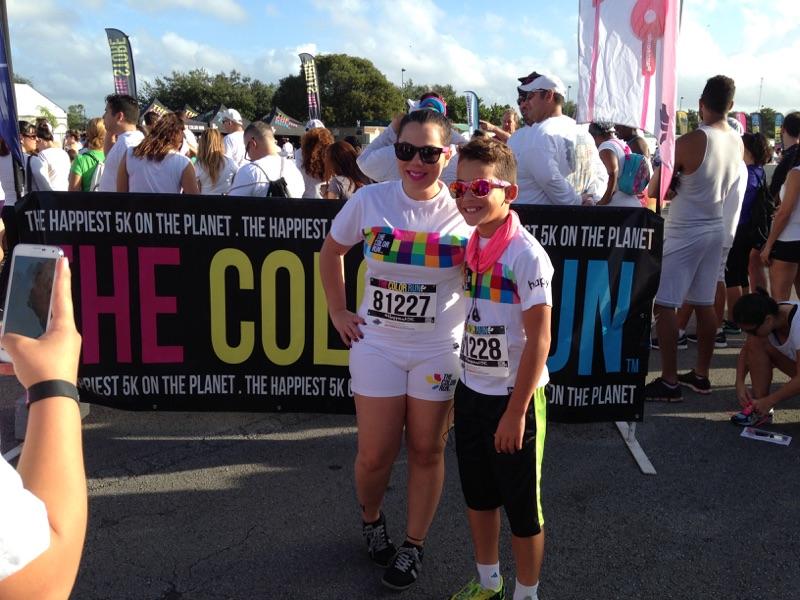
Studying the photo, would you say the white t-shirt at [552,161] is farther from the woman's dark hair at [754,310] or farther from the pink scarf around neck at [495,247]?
the pink scarf around neck at [495,247]

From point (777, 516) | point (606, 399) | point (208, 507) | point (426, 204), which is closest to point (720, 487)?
point (777, 516)

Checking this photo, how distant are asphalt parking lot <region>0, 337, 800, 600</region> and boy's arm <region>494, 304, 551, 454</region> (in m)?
0.93

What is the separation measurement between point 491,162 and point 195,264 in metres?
2.42

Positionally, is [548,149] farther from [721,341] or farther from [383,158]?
[721,341]

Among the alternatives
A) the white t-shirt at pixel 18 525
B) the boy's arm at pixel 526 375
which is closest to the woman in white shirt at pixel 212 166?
the boy's arm at pixel 526 375

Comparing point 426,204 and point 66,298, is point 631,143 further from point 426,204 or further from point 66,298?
point 66,298

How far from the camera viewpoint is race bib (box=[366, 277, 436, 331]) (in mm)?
2674

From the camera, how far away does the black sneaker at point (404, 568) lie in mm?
2844

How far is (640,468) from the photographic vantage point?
3.94 m

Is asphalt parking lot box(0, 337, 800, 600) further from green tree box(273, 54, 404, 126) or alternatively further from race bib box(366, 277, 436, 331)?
green tree box(273, 54, 404, 126)

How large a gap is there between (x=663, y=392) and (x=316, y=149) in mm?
3482

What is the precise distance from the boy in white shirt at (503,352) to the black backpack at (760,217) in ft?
17.6

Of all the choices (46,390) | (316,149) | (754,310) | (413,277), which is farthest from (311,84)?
(46,390)

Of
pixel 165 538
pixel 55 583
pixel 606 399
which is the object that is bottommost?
pixel 165 538
